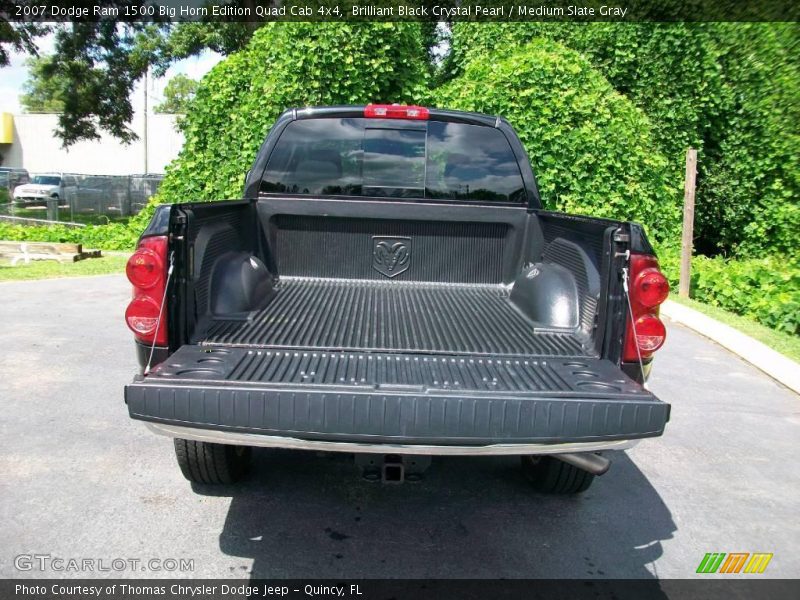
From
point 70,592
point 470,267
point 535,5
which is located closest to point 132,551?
point 70,592

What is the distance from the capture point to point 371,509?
143 inches

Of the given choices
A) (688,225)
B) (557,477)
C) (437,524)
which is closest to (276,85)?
(688,225)

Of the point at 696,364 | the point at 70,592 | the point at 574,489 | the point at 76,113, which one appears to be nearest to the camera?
the point at 70,592

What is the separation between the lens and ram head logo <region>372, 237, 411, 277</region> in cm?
452

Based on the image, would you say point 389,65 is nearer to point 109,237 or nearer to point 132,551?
point 109,237

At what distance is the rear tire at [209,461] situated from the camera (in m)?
3.43

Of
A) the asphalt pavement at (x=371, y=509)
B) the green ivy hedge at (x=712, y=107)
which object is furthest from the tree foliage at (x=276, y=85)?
the asphalt pavement at (x=371, y=509)

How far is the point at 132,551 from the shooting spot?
311cm

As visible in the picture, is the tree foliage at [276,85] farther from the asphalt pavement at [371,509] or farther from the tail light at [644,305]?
the tail light at [644,305]

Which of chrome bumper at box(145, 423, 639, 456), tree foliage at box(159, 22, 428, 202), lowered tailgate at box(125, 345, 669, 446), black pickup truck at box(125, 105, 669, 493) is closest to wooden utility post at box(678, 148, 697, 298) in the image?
tree foliage at box(159, 22, 428, 202)

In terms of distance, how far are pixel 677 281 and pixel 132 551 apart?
32.7 feet

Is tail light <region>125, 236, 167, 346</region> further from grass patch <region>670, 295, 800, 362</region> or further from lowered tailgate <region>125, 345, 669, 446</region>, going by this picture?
grass patch <region>670, 295, 800, 362</region>

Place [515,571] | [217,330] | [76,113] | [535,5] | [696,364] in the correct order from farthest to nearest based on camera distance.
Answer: [76,113], [535,5], [696,364], [217,330], [515,571]

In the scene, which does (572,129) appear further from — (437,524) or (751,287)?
(437,524)
